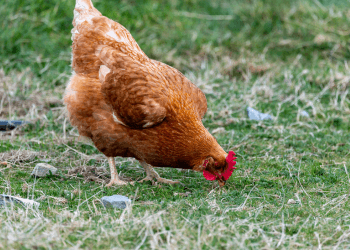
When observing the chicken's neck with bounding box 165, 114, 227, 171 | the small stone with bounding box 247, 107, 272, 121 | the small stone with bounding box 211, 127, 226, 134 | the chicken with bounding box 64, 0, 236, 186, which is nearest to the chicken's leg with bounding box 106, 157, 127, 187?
the chicken with bounding box 64, 0, 236, 186

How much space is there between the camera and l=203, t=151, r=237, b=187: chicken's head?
12.0 feet

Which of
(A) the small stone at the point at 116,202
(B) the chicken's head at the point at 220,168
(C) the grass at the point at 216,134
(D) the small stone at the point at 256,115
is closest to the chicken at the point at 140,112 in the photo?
(B) the chicken's head at the point at 220,168

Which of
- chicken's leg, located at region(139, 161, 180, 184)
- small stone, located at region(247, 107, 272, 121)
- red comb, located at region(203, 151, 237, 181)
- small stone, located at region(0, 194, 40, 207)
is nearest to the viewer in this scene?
small stone, located at region(0, 194, 40, 207)

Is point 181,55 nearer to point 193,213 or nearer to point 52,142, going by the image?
point 52,142

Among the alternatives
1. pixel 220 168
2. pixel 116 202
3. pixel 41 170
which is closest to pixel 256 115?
pixel 220 168

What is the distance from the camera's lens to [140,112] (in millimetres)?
3688

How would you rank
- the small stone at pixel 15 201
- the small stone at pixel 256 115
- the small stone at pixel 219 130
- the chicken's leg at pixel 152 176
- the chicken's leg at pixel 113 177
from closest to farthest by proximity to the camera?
the small stone at pixel 15 201 → the chicken's leg at pixel 113 177 → the chicken's leg at pixel 152 176 → the small stone at pixel 219 130 → the small stone at pixel 256 115

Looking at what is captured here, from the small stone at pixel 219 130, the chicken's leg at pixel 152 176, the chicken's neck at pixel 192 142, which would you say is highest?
the chicken's neck at pixel 192 142

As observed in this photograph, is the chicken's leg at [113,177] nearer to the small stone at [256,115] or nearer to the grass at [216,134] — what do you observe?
the grass at [216,134]

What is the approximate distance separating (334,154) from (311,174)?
2.50 feet

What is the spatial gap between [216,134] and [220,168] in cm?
169

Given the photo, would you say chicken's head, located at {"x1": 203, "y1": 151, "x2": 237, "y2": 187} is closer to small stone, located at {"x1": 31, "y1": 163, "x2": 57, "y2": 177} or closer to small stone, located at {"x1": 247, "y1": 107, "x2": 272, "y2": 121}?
small stone, located at {"x1": 31, "y1": 163, "x2": 57, "y2": 177}

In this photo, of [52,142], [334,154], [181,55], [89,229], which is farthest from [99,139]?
[181,55]

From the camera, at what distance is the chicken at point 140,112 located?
12.2ft
